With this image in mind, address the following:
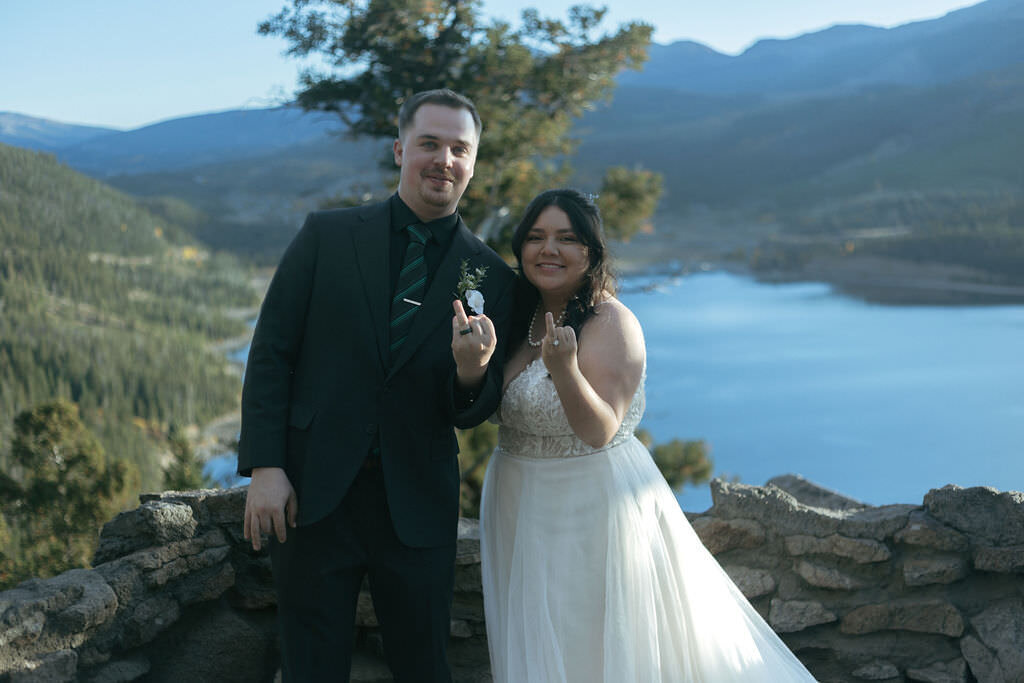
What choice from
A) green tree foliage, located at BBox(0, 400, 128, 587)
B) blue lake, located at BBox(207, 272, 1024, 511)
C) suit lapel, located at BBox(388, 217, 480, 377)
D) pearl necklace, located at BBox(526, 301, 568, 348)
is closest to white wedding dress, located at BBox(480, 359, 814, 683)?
pearl necklace, located at BBox(526, 301, 568, 348)

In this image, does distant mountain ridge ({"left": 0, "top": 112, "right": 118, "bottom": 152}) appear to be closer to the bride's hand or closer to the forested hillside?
the forested hillside

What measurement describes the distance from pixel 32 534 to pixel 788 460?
67.1ft

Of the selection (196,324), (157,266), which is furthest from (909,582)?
(196,324)

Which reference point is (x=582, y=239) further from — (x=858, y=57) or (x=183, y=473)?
(x=858, y=57)

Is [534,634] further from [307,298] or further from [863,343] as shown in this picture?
[863,343]

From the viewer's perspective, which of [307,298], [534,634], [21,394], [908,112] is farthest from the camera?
[908,112]

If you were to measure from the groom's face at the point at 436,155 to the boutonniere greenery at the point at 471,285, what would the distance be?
7.2 inches

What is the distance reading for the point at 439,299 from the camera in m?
2.01

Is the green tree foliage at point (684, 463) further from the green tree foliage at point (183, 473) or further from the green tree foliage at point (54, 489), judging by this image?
the green tree foliage at point (54, 489)

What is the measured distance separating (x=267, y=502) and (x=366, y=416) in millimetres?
316

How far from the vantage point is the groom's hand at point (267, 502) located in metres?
1.87

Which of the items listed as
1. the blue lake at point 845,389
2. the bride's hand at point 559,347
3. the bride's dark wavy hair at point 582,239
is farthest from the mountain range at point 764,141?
the bride's hand at point 559,347

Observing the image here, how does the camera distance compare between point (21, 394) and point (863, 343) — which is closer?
point (21, 394)

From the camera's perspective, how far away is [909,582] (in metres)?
2.70
